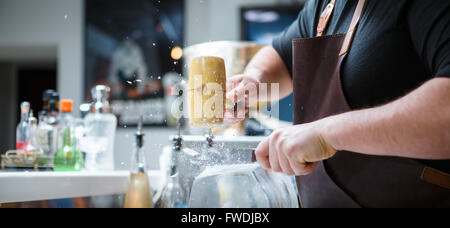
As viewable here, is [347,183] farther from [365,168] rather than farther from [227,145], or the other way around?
[227,145]

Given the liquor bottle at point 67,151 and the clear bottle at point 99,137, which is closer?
the liquor bottle at point 67,151

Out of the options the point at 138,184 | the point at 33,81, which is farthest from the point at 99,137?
the point at 33,81

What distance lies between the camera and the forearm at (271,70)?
935 millimetres

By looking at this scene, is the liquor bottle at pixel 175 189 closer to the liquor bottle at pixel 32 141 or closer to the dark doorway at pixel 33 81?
the liquor bottle at pixel 32 141

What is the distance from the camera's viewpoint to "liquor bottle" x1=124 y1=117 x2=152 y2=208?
86 centimetres

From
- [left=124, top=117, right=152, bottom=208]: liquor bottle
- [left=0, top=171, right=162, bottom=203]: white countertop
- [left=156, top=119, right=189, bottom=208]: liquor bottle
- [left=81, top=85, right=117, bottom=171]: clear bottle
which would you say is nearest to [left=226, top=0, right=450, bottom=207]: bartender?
[left=156, top=119, right=189, bottom=208]: liquor bottle

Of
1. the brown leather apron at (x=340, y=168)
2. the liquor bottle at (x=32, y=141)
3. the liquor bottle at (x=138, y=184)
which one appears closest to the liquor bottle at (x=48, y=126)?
the liquor bottle at (x=32, y=141)

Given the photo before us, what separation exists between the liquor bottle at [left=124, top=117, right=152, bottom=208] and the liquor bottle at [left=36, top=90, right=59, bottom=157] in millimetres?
507

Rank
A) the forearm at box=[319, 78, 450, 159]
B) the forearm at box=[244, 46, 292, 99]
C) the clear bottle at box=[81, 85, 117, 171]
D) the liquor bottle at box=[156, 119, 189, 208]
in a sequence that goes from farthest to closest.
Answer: the clear bottle at box=[81, 85, 117, 171]
the forearm at box=[244, 46, 292, 99]
the liquor bottle at box=[156, 119, 189, 208]
the forearm at box=[319, 78, 450, 159]

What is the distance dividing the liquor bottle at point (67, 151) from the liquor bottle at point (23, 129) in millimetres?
104

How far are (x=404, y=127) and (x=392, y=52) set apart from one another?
0.16 m

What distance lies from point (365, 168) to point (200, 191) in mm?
316

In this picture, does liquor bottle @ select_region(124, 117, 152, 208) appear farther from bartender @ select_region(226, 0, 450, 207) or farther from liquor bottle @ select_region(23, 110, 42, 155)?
liquor bottle @ select_region(23, 110, 42, 155)
